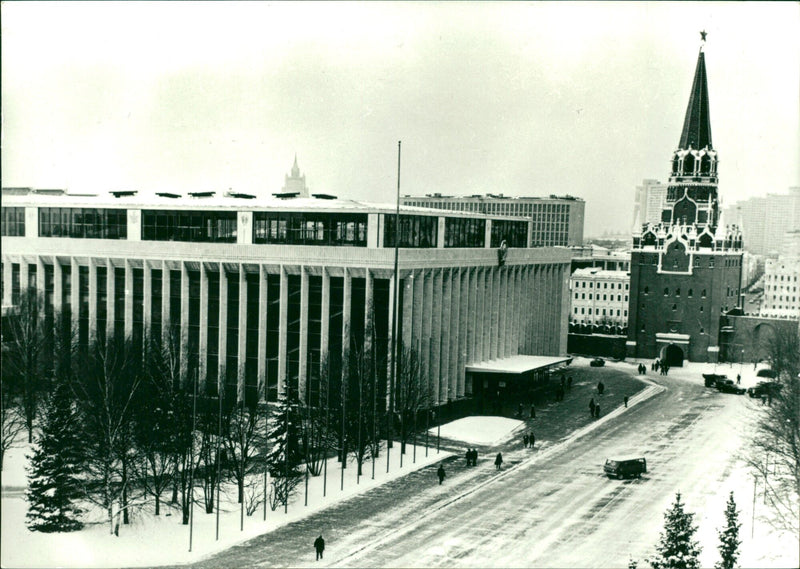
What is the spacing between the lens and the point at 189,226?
66.4 metres

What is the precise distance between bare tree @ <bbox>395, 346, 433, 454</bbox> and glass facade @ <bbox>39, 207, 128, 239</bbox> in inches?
1012

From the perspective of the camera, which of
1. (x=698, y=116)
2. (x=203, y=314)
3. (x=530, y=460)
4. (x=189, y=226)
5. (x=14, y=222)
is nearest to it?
(x=530, y=460)

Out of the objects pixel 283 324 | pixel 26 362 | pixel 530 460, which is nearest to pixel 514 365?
pixel 283 324

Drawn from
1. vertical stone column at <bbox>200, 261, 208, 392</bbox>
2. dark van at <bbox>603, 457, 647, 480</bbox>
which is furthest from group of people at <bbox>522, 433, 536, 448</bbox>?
vertical stone column at <bbox>200, 261, 208, 392</bbox>

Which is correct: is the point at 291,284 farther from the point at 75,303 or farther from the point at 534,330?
Answer: the point at 534,330

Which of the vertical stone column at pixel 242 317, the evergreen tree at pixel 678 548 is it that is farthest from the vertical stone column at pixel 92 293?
the evergreen tree at pixel 678 548

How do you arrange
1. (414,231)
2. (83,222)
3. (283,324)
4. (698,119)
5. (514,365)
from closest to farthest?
1. (283,324)
2. (414,231)
3. (83,222)
4. (514,365)
5. (698,119)

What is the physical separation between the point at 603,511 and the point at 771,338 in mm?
56429

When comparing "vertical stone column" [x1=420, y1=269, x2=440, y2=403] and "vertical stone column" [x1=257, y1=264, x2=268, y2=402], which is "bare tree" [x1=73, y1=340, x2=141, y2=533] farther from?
"vertical stone column" [x1=420, y1=269, x2=440, y2=403]

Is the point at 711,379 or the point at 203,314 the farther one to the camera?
the point at 711,379

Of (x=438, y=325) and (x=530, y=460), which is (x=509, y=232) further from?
(x=530, y=460)

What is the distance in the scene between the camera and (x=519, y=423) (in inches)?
2403

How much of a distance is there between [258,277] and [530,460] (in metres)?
23.3

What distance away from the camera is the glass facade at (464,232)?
71000mm
